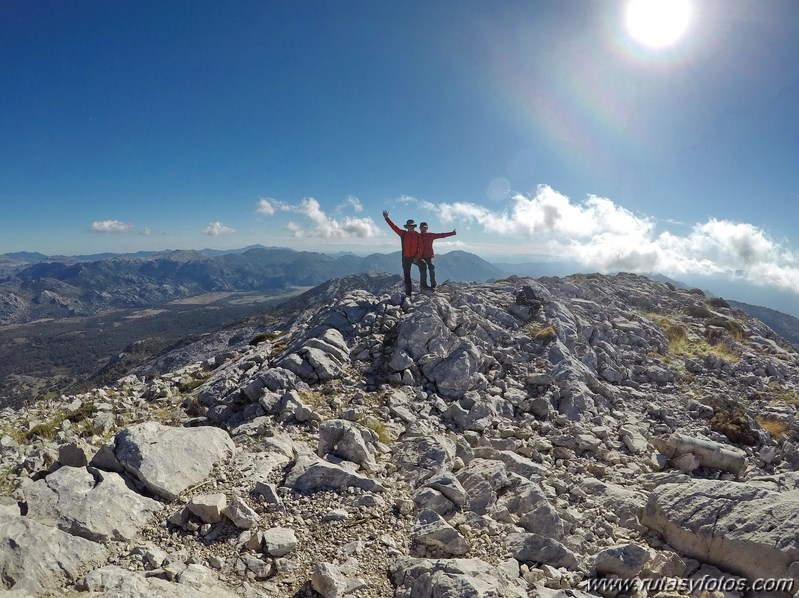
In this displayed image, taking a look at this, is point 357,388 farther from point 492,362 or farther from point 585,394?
point 585,394

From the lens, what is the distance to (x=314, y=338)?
17734 millimetres

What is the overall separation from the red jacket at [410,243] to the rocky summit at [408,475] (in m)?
3.33

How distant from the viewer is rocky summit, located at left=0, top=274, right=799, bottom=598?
7.15 meters

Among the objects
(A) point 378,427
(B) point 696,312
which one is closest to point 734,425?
(A) point 378,427

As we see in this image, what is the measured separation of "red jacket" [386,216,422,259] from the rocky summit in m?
3.33

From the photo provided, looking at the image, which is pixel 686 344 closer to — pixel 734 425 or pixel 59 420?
pixel 734 425

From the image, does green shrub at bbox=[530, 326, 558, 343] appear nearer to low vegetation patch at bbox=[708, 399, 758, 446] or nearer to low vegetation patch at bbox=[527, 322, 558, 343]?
low vegetation patch at bbox=[527, 322, 558, 343]

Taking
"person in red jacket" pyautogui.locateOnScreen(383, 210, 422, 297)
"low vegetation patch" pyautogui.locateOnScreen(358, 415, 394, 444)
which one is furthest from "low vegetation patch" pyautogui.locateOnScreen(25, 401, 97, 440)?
"person in red jacket" pyautogui.locateOnScreen(383, 210, 422, 297)

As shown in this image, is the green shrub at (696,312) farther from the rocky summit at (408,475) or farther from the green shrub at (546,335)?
the green shrub at (546,335)

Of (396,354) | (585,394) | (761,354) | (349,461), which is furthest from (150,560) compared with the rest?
(761,354)

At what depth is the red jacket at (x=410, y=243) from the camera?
844 inches

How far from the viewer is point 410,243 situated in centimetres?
2144

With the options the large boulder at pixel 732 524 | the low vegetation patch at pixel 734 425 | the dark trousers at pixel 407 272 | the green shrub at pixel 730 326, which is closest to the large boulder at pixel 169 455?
the large boulder at pixel 732 524

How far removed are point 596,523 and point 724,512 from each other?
8.48 ft
